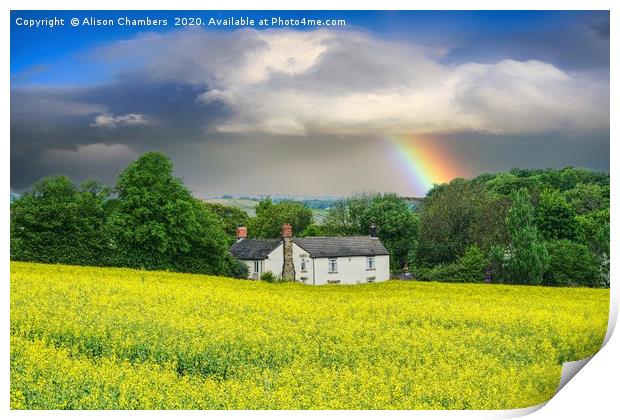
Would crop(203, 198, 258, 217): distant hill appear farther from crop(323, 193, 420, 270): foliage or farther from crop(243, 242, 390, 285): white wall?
crop(323, 193, 420, 270): foliage

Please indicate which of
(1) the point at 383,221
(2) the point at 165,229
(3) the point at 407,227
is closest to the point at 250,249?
(2) the point at 165,229

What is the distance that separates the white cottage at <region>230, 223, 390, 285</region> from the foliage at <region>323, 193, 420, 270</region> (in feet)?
0.27

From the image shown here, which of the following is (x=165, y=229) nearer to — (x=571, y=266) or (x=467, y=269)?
(x=467, y=269)

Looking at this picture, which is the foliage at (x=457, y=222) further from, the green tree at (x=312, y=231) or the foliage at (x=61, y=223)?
the foliage at (x=61, y=223)

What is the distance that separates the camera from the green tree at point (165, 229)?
920 centimetres

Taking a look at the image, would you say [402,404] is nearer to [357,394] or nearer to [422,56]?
[357,394]

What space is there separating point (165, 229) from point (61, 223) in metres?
1.07

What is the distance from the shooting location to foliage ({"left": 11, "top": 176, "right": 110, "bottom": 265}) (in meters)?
8.88

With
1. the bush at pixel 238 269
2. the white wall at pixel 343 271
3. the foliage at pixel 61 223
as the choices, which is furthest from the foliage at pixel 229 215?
the foliage at pixel 61 223

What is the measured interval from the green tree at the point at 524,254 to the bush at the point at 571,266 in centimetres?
9

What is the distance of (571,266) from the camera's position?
9555mm

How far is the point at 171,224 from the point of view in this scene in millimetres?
9398
